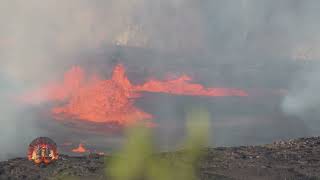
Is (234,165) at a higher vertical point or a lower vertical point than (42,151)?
lower

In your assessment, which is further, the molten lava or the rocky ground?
the molten lava

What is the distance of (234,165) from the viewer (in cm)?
4678

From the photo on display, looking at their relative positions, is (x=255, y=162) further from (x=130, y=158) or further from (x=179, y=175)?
(x=130, y=158)

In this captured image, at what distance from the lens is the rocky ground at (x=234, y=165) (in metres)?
42.2

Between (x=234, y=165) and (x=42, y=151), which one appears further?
(x=42, y=151)

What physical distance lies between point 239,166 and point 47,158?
19.0 meters

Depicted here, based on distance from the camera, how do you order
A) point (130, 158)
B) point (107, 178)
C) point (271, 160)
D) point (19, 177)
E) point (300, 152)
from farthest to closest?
point (300, 152) → point (271, 160) → point (19, 177) → point (107, 178) → point (130, 158)

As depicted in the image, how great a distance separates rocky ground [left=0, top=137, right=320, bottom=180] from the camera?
42.2m

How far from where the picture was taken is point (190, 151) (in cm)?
3344

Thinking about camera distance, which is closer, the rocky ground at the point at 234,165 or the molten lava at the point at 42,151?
the rocky ground at the point at 234,165

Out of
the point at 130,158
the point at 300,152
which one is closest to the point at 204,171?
the point at 130,158

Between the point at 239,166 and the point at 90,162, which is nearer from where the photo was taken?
the point at 239,166

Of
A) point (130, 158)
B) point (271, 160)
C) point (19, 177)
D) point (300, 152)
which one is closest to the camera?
point (130, 158)

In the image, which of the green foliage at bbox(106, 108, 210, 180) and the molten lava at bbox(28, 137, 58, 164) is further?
the molten lava at bbox(28, 137, 58, 164)
